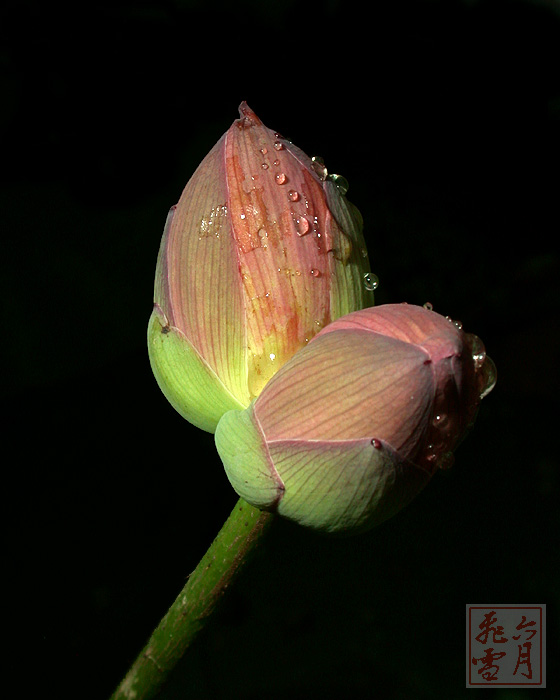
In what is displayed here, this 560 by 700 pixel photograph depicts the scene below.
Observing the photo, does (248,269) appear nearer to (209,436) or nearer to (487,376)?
(487,376)

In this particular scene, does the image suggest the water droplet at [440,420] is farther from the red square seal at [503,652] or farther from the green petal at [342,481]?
the red square seal at [503,652]

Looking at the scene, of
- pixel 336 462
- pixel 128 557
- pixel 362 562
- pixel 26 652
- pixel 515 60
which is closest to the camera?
pixel 336 462

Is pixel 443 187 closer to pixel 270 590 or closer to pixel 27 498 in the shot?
pixel 270 590

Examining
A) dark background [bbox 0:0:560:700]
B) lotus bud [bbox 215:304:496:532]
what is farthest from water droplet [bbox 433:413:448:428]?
dark background [bbox 0:0:560:700]

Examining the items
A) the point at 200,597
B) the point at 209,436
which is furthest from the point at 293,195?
the point at 209,436

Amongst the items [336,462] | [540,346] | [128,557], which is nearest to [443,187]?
[540,346]

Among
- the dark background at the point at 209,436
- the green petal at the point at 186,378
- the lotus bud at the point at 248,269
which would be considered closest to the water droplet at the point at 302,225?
the lotus bud at the point at 248,269

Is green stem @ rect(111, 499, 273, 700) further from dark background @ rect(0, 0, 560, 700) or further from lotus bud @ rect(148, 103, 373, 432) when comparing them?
dark background @ rect(0, 0, 560, 700)
